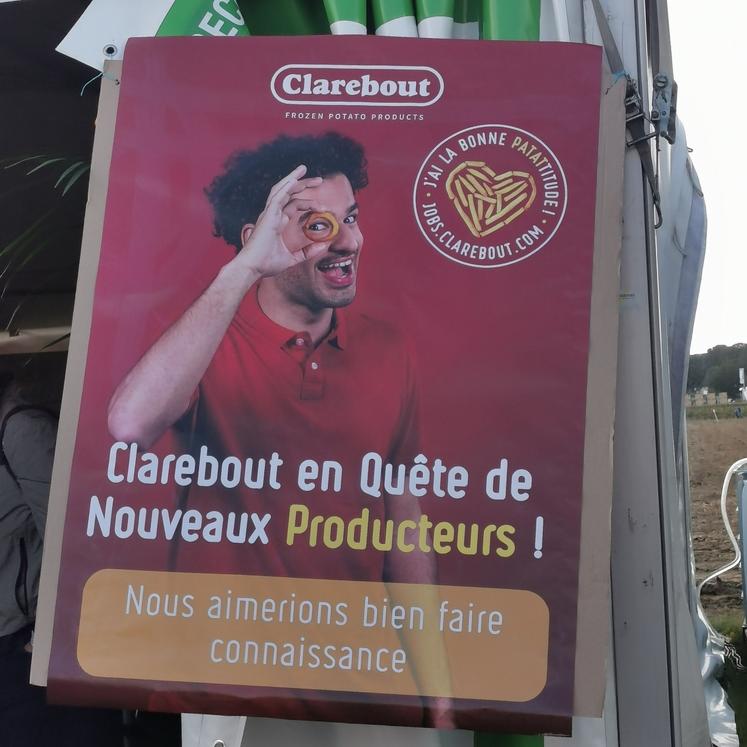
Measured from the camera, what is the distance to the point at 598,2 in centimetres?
131

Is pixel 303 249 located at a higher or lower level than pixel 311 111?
lower

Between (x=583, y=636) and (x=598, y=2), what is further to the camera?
(x=598, y=2)

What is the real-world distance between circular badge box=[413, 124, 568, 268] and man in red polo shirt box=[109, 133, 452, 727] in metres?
0.11

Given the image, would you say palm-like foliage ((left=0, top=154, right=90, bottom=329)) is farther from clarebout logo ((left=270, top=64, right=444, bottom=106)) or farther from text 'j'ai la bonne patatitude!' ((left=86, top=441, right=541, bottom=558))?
text 'j'ai la bonne patatitude!' ((left=86, top=441, right=541, bottom=558))

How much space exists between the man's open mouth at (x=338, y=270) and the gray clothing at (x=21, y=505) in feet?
3.05

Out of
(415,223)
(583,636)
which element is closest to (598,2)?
(415,223)

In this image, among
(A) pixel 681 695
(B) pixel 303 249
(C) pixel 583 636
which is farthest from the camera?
(A) pixel 681 695

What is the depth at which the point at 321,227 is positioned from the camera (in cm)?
123

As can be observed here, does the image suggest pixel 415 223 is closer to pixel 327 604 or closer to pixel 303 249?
pixel 303 249

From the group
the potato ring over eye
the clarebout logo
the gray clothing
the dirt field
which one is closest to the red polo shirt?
the potato ring over eye

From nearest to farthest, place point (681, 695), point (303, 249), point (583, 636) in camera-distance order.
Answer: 1. point (583, 636)
2. point (303, 249)
3. point (681, 695)

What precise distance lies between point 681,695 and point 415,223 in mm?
827

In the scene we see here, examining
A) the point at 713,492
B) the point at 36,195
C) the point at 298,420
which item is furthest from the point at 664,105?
the point at 713,492

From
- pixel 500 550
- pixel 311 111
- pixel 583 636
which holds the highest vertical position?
pixel 311 111
